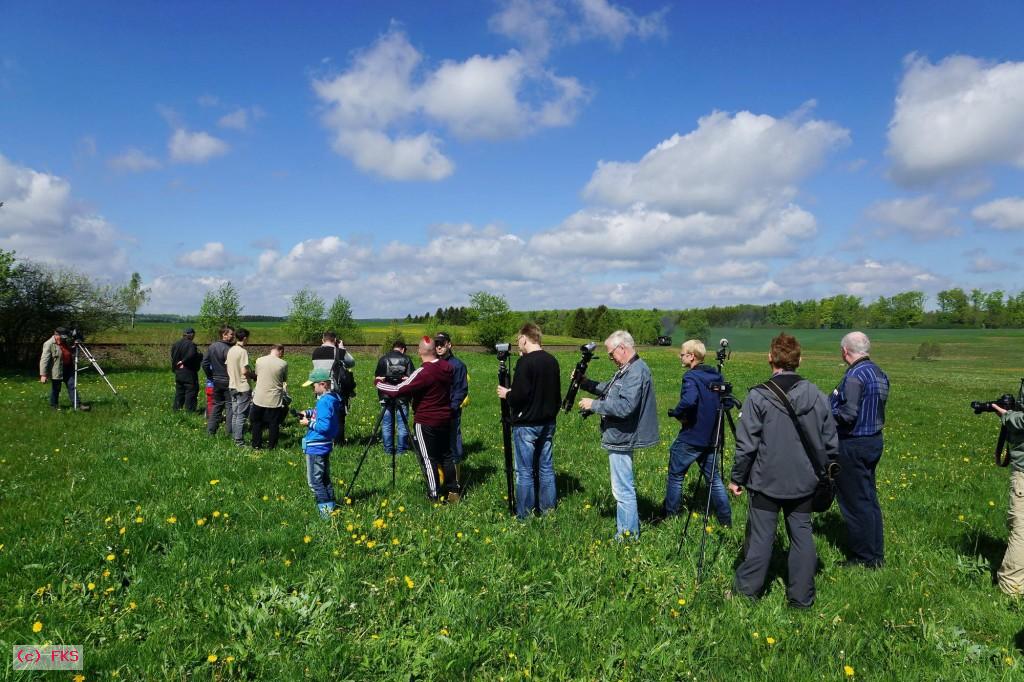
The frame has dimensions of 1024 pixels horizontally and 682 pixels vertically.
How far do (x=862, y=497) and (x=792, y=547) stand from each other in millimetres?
1514

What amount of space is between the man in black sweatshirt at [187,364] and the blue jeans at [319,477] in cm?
789

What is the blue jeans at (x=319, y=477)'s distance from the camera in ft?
21.9

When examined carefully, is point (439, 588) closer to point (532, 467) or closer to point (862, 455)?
point (532, 467)

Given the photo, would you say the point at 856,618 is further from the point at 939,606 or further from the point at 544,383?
the point at 544,383

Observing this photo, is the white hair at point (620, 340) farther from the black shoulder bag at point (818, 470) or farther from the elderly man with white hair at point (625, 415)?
the black shoulder bag at point (818, 470)

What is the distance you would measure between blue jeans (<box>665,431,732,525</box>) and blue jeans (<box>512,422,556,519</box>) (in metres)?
1.56

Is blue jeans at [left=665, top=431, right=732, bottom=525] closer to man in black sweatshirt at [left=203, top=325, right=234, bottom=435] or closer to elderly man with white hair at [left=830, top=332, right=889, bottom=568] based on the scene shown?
elderly man with white hair at [left=830, top=332, right=889, bottom=568]

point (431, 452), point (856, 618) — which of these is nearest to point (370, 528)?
point (431, 452)

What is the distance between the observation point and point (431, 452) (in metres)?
7.22

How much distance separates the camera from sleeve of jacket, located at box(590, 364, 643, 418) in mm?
5660

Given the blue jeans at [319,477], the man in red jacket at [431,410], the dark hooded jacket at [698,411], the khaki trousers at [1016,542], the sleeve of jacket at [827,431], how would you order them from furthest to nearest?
the man in red jacket at [431,410] < the blue jeans at [319,477] < the dark hooded jacket at [698,411] < the khaki trousers at [1016,542] < the sleeve of jacket at [827,431]

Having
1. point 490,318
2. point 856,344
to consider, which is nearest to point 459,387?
point 856,344

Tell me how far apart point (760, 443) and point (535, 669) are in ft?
8.88

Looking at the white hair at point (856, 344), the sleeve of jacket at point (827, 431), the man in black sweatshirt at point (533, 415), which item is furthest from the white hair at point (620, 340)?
the white hair at point (856, 344)
